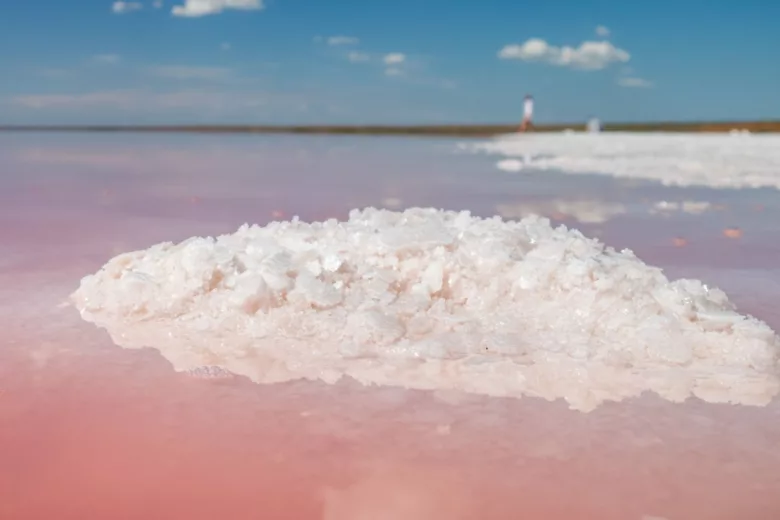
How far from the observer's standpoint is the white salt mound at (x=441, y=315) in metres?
2.13

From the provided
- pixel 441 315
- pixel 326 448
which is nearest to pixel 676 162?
pixel 441 315

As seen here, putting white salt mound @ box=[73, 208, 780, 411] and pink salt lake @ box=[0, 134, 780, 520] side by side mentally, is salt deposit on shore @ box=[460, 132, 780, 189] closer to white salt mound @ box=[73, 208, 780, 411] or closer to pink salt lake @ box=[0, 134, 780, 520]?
white salt mound @ box=[73, 208, 780, 411]

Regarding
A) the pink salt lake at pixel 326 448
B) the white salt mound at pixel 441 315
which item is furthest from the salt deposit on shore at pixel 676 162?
the pink salt lake at pixel 326 448

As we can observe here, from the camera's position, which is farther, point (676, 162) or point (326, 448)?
point (676, 162)

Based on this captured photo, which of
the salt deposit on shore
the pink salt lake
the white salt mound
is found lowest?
the pink salt lake

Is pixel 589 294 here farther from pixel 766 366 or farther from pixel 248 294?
pixel 248 294

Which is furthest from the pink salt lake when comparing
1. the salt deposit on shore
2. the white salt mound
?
the salt deposit on shore

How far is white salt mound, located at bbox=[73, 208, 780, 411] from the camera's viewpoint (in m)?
2.13

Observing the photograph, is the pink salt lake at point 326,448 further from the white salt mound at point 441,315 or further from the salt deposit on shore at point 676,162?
the salt deposit on shore at point 676,162

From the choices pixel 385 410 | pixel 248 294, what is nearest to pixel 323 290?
pixel 248 294

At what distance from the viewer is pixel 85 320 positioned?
2615 millimetres

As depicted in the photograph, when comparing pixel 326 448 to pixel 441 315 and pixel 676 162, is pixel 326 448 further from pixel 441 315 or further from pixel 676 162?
pixel 676 162

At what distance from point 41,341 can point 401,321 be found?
105cm

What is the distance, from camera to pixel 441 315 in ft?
8.20
